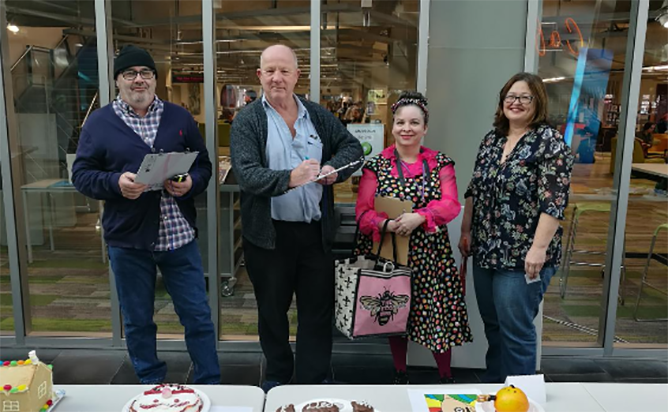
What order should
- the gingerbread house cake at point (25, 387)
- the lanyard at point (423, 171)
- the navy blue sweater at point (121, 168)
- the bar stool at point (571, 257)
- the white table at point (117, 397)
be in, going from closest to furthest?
1. the gingerbread house cake at point (25, 387)
2. the white table at point (117, 397)
3. the navy blue sweater at point (121, 168)
4. the lanyard at point (423, 171)
5. the bar stool at point (571, 257)

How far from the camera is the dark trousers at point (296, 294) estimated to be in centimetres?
246

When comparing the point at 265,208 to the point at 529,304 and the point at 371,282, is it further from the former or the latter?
the point at 529,304

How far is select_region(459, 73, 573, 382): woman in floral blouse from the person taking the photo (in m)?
2.16

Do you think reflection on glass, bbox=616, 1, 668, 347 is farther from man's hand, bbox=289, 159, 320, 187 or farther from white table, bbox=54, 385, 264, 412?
white table, bbox=54, 385, 264, 412

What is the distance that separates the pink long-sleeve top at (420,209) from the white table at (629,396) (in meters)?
1.07

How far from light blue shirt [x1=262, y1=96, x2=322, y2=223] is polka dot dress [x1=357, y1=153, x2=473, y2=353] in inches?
12.7

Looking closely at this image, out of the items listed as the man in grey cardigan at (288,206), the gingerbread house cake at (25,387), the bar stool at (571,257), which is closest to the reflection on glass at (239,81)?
the man in grey cardigan at (288,206)

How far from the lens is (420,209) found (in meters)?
2.45

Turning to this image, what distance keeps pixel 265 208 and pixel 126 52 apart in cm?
95

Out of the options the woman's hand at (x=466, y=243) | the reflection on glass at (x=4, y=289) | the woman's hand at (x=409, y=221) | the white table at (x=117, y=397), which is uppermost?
the woman's hand at (x=409, y=221)

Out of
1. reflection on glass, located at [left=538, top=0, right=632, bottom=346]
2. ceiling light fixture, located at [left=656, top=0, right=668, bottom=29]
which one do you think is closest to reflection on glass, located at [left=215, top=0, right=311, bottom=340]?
reflection on glass, located at [left=538, top=0, right=632, bottom=346]

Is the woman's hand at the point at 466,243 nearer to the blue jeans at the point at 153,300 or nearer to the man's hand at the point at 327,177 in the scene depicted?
the man's hand at the point at 327,177

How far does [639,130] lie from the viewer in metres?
3.47

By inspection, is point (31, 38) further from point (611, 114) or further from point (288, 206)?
point (611, 114)
